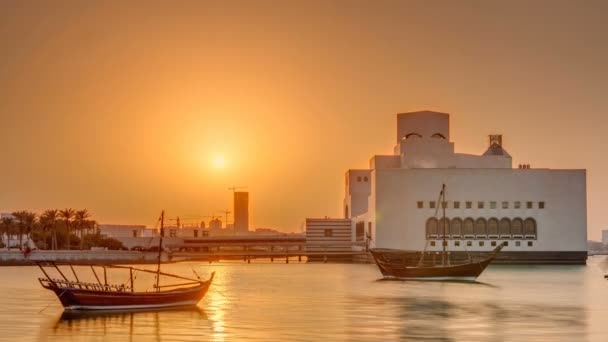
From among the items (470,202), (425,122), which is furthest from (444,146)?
(470,202)

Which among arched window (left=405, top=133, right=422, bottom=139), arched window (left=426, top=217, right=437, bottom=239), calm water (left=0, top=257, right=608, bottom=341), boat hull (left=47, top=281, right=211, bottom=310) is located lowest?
calm water (left=0, top=257, right=608, bottom=341)

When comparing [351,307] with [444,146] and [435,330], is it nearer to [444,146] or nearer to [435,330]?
[435,330]

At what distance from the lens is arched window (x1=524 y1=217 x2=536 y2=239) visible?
161625 mm

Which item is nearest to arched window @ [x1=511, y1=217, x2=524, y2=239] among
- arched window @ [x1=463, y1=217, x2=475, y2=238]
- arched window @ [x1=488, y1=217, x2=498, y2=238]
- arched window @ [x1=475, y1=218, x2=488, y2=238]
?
arched window @ [x1=488, y1=217, x2=498, y2=238]

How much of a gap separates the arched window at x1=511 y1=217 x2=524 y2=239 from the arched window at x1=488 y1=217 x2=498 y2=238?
2.71 m

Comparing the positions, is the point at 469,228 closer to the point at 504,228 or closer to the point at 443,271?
the point at 504,228

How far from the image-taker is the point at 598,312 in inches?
2432

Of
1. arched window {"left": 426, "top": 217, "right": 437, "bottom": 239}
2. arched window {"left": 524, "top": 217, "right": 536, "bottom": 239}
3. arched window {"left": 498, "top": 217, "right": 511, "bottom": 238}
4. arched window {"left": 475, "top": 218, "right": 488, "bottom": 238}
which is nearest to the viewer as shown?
arched window {"left": 426, "top": 217, "right": 437, "bottom": 239}

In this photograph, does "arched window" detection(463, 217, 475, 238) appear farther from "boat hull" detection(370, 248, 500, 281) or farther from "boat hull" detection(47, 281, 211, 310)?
"boat hull" detection(47, 281, 211, 310)

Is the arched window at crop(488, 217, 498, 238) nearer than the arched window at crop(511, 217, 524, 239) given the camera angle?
No

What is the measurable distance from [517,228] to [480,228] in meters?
6.07

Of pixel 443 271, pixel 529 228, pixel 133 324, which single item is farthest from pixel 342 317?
pixel 529 228

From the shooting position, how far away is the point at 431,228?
524 ft

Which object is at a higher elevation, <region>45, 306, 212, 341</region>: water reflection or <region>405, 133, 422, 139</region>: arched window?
<region>405, 133, 422, 139</region>: arched window
